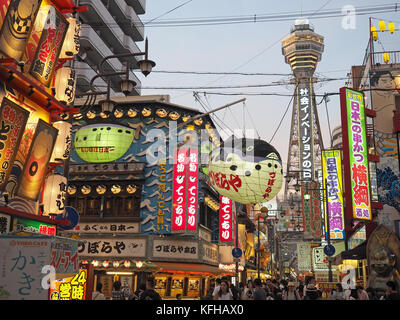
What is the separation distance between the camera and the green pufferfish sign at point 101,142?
29922mm

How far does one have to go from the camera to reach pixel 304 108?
122 metres

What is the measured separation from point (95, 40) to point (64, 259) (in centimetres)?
4120

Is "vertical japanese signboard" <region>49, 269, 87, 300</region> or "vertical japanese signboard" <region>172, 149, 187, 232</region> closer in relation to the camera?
"vertical japanese signboard" <region>49, 269, 87, 300</region>

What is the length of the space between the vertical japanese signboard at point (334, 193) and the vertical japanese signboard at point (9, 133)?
25.3 meters

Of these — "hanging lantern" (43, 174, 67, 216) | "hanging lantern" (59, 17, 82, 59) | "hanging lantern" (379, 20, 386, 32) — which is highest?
"hanging lantern" (379, 20, 386, 32)

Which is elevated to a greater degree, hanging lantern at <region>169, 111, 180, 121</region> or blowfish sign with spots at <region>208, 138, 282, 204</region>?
hanging lantern at <region>169, 111, 180, 121</region>

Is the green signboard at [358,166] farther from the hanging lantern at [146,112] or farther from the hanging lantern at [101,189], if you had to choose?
the hanging lantern at [101,189]

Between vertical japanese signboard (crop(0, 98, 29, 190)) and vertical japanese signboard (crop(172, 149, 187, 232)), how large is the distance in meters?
16.6

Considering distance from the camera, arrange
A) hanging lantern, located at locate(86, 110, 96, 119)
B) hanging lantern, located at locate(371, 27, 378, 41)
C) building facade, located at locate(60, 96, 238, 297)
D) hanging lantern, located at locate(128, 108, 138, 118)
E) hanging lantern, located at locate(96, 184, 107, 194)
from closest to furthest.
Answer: building facade, located at locate(60, 96, 238, 297)
hanging lantern, located at locate(96, 184, 107, 194)
hanging lantern, located at locate(128, 108, 138, 118)
hanging lantern, located at locate(86, 110, 96, 119)
hanging lantern, located at locate(371, 27, 378, 41)

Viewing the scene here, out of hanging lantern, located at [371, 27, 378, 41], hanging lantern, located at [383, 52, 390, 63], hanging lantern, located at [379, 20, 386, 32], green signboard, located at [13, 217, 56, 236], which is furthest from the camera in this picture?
hanging lantern, located at [379, 20, 386, 32]

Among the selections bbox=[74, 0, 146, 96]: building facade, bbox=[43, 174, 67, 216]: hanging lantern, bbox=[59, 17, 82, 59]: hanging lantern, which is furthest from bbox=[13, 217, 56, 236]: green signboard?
bbox=[74, 0, 146, 96]: building facade

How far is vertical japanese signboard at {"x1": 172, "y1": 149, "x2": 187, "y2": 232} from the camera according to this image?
28.0 m

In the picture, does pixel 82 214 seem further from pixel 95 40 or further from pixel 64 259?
pixel 95 40

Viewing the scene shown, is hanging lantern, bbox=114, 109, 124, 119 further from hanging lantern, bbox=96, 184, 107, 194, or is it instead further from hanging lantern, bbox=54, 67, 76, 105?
hanging lantern, bbox=54, 67, 76, 105
